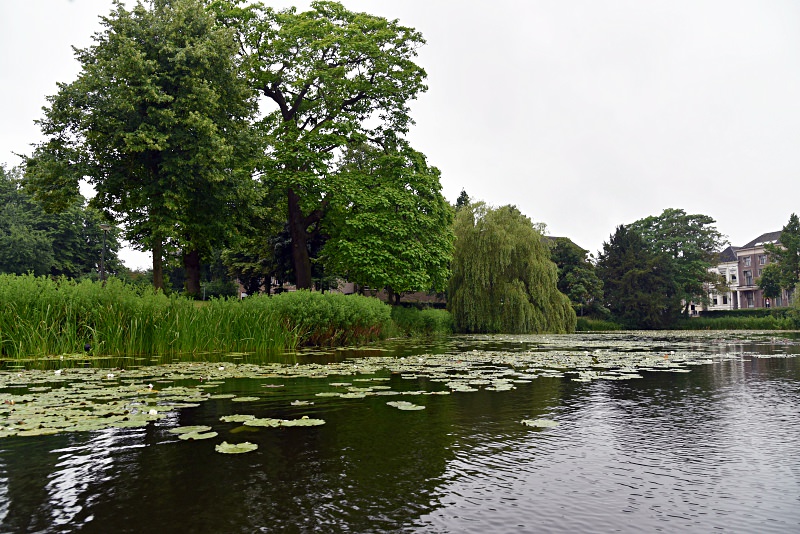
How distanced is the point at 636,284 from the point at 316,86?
46537mm

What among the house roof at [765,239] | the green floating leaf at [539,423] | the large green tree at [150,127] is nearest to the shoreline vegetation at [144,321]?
the large green tree at [150,127]

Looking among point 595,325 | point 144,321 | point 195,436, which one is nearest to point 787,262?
point 595,325

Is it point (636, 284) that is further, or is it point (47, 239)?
point (636, 284)

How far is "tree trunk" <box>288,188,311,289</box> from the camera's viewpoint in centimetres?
2837

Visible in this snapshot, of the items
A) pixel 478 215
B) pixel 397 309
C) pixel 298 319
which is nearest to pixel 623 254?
pixel 478 215

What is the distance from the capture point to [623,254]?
65250 millimetres

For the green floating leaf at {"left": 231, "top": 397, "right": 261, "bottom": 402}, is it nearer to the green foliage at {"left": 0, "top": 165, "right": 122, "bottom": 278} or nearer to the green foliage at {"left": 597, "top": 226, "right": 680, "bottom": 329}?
the green foliage at {"left": 0, "top": 165, "right": 122, "bottom": 278}

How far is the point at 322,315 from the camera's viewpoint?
17812 mm

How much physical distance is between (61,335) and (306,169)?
1710cm

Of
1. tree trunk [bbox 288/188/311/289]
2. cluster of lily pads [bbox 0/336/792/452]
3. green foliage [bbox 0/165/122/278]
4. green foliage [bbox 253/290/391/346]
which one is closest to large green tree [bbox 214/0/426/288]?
tree trunk [bbox 288/188/311/289]

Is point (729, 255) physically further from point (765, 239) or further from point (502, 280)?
point (502, 280)

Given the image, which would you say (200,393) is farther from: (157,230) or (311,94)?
(311,94)

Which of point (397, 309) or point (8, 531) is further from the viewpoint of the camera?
point (397, 309)

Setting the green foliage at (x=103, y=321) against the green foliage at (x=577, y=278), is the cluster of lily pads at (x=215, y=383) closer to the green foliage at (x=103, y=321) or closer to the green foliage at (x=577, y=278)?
the green foliage at (x=103, y=321)
